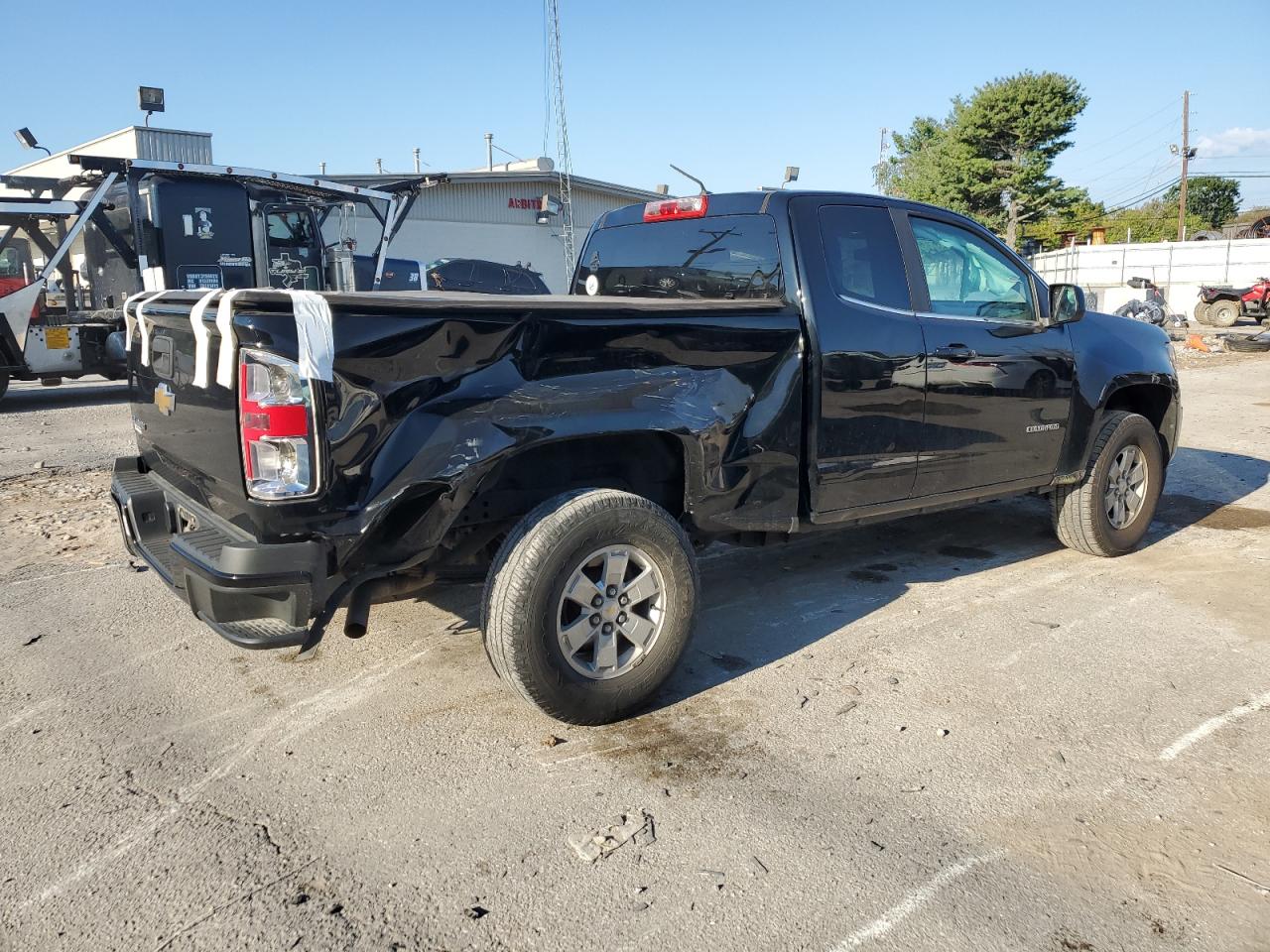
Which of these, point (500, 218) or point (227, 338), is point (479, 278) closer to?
point (500, 218)

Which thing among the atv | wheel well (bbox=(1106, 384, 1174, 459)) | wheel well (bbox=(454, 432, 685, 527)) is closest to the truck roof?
wheel well (bbox=(454, 432, 685, 527))

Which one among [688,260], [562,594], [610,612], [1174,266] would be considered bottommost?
[610,612]

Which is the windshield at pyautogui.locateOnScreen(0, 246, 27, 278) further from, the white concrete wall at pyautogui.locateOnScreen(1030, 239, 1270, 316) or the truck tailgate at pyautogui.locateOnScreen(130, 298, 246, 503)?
the white concrete wall at pyautogui.locateOnScreen(1030, 239, 1270, 316)

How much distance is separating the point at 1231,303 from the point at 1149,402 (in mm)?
22950

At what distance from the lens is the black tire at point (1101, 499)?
546 cm

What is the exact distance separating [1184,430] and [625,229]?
8.03 meters

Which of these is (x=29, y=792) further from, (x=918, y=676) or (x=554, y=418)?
(x=918, y=676)

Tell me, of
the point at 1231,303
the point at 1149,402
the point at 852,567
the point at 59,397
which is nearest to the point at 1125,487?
the point at 1149,402

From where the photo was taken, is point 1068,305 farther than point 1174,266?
No

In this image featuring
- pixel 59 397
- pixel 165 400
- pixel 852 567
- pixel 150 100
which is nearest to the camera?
pixel 165 400

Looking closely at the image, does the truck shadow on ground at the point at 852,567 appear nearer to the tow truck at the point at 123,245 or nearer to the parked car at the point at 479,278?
the tow truck at the point at 123,245

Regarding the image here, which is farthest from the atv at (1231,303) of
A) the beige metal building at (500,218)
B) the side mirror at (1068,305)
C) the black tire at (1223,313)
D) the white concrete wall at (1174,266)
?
the side mirror at (1068,305)

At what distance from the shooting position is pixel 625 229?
5.18 meters

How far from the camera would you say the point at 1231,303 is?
984 inches
